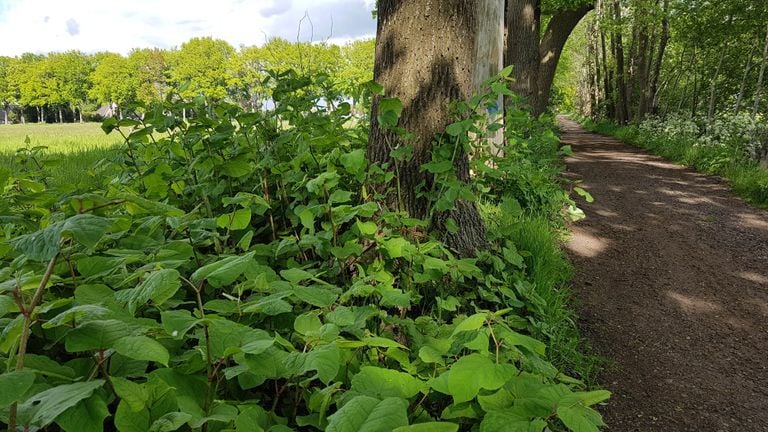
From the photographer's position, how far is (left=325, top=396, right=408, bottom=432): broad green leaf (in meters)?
0.99

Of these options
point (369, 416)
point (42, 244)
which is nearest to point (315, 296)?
point (369, 416)

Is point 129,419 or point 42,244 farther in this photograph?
point 129,419

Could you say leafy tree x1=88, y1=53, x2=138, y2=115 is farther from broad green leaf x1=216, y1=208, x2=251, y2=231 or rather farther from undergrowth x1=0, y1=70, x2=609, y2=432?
broad green leaf x1=216, y1=208, x2=251, y2=231

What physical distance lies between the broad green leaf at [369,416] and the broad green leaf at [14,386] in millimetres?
601

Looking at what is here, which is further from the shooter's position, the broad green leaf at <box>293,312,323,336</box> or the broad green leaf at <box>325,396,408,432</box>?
the broad green leaf at <box>293,312,323,336</box>

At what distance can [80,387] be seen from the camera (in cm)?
94

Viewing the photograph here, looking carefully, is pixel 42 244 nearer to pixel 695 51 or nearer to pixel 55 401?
pixel 55 401

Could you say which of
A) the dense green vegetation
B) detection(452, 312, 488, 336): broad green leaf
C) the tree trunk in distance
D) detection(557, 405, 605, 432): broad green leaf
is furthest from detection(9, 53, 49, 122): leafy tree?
detection(557, 405, 605, 432): broad green leaf

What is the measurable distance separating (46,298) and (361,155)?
154 centimetres

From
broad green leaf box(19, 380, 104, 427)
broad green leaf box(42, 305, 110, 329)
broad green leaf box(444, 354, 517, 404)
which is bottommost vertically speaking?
broad green leaf box(444, 354, 517, 404)

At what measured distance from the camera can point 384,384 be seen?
1.34m

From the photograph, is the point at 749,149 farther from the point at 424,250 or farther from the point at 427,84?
the point at 424,250

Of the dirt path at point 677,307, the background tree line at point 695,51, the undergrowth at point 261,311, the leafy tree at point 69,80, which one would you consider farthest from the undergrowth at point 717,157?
the leafy tree at point 69,80

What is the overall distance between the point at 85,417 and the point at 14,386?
16 cm
